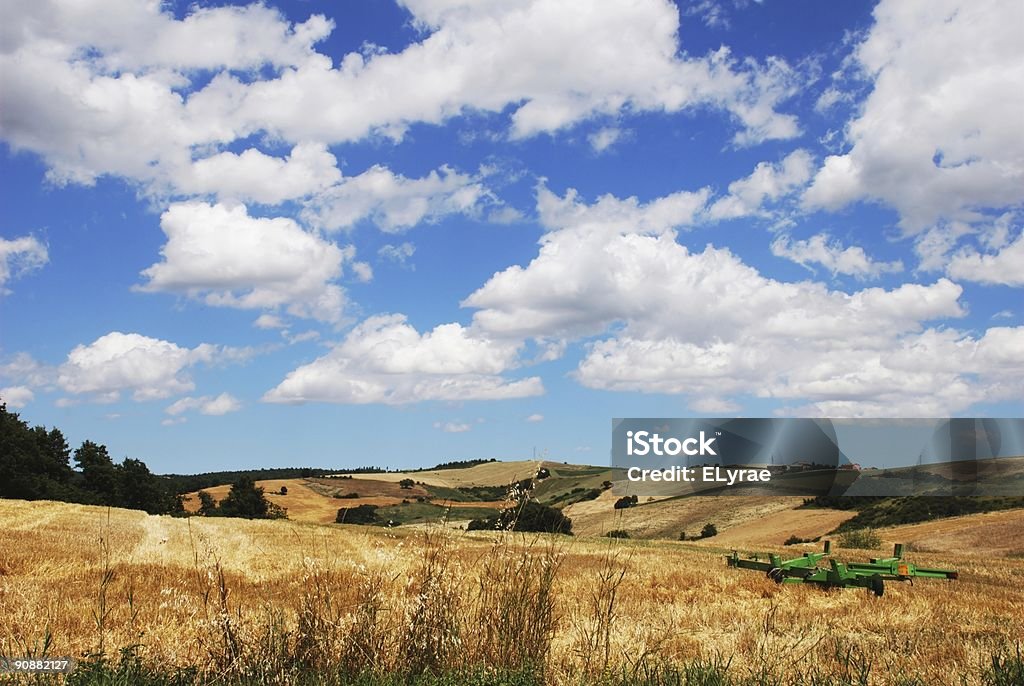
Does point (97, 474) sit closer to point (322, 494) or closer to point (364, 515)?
point (322, 494)

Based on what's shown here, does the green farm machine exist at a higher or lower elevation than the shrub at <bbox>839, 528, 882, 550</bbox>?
higher

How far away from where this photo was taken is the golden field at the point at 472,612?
6305mm

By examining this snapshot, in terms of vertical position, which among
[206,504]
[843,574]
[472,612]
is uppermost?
[472,612]

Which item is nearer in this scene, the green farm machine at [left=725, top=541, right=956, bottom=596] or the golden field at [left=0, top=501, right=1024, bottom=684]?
the golden field at [left=0, top=501, right=1024, bottom=684]

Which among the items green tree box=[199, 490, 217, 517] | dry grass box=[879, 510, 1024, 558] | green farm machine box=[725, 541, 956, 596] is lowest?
green tree box=[199, 490, 217, 517]

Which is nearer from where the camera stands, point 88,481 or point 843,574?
point 843,574

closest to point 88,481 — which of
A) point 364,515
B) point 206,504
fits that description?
point 206,504

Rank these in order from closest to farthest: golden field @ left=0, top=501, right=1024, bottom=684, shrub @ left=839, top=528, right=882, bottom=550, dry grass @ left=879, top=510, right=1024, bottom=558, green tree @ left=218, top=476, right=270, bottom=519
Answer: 1. golden field @ left=0, top=501, right=1024, bottom=684
2. dry grass @ left=879, top=510, right=1024, bottom=558
3. shrub @ left=839, top=528, right=882, bottom=550
4. green tree @ left=218, top=476, right=270, bottom=519

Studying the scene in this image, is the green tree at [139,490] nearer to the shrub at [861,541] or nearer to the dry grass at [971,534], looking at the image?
the shrub at [861,541]

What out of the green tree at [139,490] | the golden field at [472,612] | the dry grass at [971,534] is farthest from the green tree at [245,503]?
the golden field at [472,612]

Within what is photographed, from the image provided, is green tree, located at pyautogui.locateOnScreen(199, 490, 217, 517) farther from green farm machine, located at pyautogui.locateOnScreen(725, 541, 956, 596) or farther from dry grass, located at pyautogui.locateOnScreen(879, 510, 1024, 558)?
green farm machine, located at pyautogui.locateOnScreen(725, 541, 956, 596)

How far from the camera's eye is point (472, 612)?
718cm

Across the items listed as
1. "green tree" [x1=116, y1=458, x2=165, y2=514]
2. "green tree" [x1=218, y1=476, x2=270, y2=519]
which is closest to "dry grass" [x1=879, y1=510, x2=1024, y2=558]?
"green tree" [x1=218, y1=476, x2=270, y2=519]

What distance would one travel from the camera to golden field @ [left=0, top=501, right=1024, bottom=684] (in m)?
6.30
